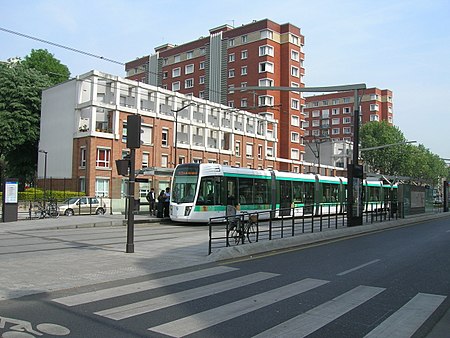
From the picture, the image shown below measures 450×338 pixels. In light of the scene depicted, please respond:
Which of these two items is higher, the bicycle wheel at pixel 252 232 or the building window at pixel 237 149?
the building window at pixel 237 149

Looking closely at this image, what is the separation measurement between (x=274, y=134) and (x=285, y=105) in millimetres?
5660

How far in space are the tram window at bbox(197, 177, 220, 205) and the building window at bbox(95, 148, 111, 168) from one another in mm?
26037

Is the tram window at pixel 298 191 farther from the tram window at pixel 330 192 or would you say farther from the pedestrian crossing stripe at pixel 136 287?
the pedestrian crossing stripe at pixel 136 287

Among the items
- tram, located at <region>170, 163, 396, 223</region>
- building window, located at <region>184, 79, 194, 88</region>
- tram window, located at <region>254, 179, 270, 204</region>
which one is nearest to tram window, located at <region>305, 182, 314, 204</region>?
tram, located at <region>170, 163, 396, 223</region>

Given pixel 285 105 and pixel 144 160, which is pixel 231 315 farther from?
pixel 285 105

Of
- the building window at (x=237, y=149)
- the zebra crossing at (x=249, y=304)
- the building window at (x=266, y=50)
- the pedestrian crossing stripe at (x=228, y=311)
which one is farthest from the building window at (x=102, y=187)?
the pedestrian crossing stripe at (x=228, y=311)

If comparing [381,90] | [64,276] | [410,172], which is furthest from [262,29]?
[64,276]

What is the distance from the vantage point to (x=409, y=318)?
6004 millimetres

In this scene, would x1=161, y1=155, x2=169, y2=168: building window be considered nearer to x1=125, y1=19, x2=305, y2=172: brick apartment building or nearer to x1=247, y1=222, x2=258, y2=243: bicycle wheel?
x1=125, y1=19, x2=305, y2=172: brick apartment building

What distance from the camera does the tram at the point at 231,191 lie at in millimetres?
21641

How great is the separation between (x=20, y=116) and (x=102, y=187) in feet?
39.5

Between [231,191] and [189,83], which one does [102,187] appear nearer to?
[231,191]

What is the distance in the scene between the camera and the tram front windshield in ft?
71.2

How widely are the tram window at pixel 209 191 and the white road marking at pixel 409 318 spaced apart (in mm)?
14935
